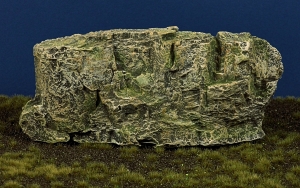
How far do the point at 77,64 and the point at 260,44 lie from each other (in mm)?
5123

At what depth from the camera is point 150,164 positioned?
15.4 m

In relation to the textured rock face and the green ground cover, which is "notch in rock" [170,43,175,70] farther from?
the green ground cover

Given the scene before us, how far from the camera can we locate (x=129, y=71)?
16.6 m

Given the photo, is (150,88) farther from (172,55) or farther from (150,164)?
(150,164)

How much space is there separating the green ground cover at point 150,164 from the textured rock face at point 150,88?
1.41 ft

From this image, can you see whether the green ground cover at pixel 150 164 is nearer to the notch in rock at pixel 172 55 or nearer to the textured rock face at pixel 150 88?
the textured rock face at pixel 150 88

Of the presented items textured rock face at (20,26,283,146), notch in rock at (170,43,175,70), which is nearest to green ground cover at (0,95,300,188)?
textured rock face at (20,26,283,146)

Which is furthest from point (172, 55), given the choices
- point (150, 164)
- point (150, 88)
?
point (150, 164)

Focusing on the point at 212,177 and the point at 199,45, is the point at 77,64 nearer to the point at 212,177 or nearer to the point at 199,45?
the point at 199,45

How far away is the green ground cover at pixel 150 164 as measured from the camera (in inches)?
559

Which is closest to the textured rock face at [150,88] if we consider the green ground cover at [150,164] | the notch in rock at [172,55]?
the notch in rock at [172,55]

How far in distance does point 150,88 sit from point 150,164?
7.04 ft

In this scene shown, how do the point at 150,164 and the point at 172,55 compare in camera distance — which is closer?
the point at 150,164

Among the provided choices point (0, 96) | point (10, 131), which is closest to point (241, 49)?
point (10, 131)
